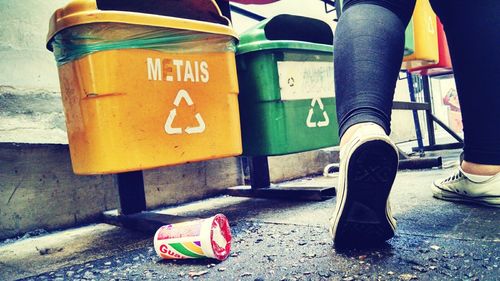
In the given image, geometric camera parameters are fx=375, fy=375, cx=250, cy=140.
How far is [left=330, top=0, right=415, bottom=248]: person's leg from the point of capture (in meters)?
0.70

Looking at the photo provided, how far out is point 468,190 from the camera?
1.12 meters

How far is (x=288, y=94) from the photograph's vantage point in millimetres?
1481

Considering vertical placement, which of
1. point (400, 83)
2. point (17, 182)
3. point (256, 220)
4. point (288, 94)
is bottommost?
point (256, 220)

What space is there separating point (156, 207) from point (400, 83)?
422 cm

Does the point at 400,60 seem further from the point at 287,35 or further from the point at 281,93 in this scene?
the point at 287,35

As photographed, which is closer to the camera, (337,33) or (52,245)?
(337,33)

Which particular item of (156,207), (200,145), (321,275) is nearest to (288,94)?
(200,145)

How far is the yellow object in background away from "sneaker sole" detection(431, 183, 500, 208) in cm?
116

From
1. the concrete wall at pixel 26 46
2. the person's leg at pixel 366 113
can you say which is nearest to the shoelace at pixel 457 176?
the person's leg at pixel 366 113

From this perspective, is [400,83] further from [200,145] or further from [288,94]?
[200,145]

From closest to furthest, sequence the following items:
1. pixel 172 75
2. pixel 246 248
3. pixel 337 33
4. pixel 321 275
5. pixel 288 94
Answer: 1. pixel 321 275
2. pixel 337 33
3. pixel 246 248
4. pixel 172 75
5. pixel 288 94

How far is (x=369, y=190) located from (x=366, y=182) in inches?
0.7

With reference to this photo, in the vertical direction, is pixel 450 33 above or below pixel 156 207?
above

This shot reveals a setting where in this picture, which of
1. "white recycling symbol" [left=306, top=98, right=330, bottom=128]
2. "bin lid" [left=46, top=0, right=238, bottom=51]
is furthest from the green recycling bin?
"bin lid" [left=46, top=0, right=238, bottom=51]
